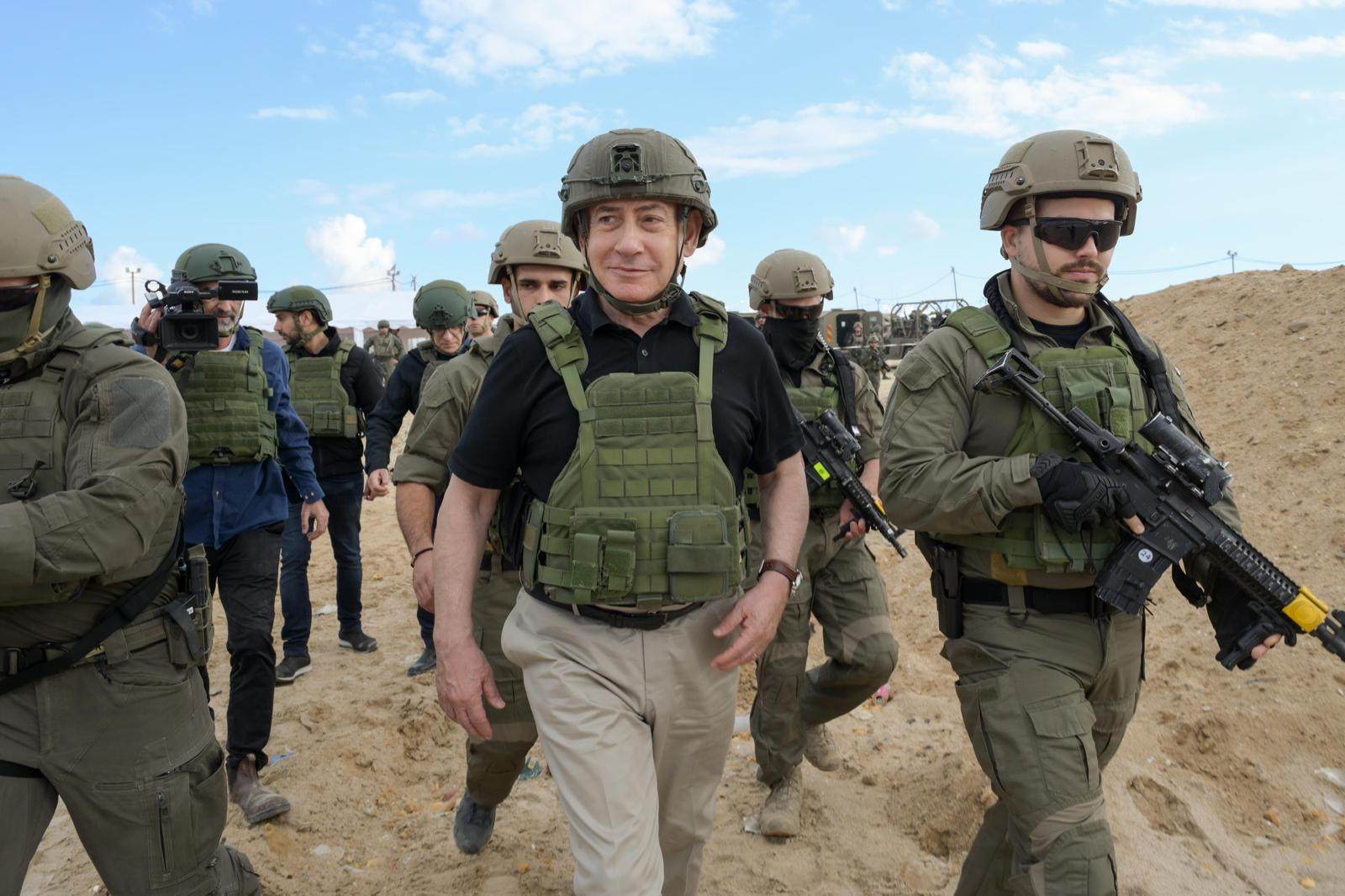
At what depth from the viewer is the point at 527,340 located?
2.41 metres

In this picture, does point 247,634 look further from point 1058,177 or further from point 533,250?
point 1058,177

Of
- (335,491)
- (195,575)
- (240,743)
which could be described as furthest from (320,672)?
(195,575)

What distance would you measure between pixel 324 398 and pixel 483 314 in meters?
2.17

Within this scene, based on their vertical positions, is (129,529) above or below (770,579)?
above

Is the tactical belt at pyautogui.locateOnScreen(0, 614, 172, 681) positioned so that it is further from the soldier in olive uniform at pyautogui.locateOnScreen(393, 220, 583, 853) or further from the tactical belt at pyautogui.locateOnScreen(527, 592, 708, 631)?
the tactical belt at pyautogui.locateOnScreen(527, 592, 708, 631)

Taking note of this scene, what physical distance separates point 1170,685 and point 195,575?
511 centimetres

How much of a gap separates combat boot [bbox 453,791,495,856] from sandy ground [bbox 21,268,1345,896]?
0.08m

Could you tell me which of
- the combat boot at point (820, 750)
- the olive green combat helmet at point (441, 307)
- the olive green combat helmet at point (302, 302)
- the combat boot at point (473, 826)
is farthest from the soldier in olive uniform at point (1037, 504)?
the olive green combat helmet at point (302, 302)

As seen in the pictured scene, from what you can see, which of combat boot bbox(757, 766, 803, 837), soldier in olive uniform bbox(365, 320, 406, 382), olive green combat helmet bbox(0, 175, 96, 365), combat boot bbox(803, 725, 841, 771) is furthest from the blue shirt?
soldier in olive uniform bbox(365, 320, 406, 382)

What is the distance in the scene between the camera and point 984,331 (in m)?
2.91

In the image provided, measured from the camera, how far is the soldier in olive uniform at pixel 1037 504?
2.56m

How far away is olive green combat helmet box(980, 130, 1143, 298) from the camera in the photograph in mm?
2916

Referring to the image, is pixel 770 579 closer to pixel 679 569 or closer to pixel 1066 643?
pixel 679 569

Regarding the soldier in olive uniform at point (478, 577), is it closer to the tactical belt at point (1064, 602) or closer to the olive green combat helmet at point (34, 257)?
the olive green combat helmet at point (34, 257)
